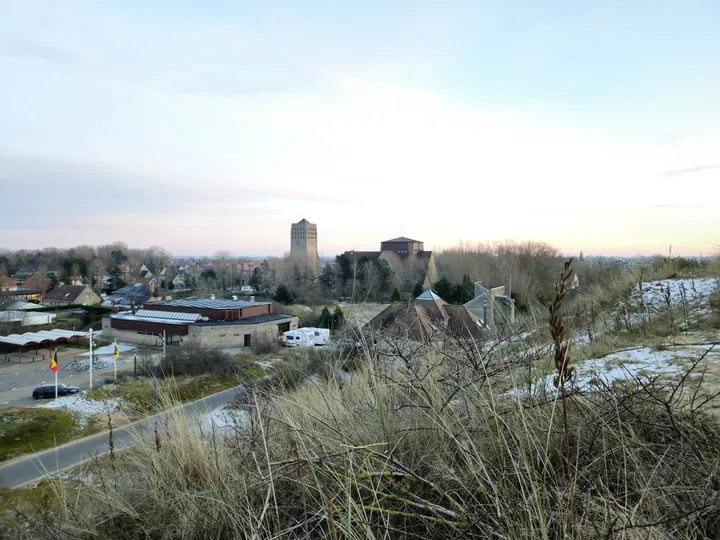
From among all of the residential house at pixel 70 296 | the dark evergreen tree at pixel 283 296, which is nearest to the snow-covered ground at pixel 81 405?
the dark evergreen tree at pixel 283 296

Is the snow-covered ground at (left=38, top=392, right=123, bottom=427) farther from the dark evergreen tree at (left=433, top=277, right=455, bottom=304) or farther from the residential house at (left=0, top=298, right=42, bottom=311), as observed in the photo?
the residential house at (left=0, top=298, right=42, bottom=311)

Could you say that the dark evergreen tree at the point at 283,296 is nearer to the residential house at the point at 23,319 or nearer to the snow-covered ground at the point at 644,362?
the residential house at the point at 23,319

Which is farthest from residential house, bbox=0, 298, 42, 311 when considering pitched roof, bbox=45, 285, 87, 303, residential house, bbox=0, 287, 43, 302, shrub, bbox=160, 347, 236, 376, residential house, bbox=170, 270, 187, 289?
shrub, bbox=160, 347, 236, 376

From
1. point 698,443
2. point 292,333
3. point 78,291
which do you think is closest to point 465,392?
point 698,443

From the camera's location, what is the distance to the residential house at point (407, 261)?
39.2m

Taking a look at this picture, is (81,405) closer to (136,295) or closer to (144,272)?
(136,295)

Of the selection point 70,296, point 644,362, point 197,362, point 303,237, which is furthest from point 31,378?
point 303,237

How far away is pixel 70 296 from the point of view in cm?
4572

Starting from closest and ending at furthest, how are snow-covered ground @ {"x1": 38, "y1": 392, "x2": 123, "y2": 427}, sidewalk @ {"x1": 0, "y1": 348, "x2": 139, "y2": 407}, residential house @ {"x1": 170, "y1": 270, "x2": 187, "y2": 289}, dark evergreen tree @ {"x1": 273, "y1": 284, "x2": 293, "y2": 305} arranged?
snow-covered ground @ {"x1": 38, "y1": 392, "x2": 123, "y2": 427} → sidewalk @ {"x1": 0, "y1": 348, "x2": 139, "y2": 407} → dark evergreen tree @ {"x1": 273, "y1": 284, "x2": 293, "y2": 305} → residential house @ {"x1": 170, "y1": 270, "x2": 187, "y2": 289}

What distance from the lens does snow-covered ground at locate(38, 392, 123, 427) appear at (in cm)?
1585

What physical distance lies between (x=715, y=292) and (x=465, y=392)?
6.61 metres

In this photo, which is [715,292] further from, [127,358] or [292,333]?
[127,358]

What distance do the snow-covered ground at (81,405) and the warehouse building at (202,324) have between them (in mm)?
8531

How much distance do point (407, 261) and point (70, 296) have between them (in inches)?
1548
